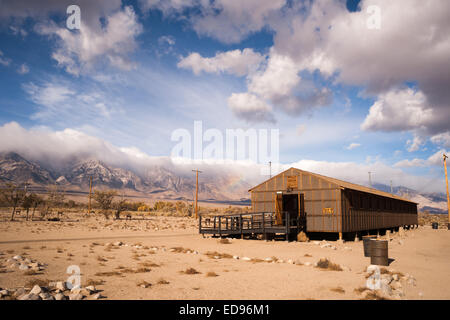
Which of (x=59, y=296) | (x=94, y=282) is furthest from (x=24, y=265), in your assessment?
(x=59, y=296)

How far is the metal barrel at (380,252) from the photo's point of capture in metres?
12.5

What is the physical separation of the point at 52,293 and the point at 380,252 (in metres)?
12.0

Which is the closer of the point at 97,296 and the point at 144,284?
the point at 97,296

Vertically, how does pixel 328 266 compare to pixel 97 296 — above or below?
below

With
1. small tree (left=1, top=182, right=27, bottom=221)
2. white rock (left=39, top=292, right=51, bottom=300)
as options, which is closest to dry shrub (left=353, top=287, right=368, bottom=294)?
white rock (left=39, top=292, right=51, bottom=300)

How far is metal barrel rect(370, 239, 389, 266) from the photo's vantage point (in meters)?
12.5

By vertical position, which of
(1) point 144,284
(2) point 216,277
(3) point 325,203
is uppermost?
(3) point 325,203

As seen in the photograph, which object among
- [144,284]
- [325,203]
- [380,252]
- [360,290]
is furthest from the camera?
[325,203]

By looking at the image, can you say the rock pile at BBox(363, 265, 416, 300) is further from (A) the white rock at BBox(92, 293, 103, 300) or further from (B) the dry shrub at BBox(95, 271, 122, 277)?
(B) the dry shrub at BBox(95, 271, 122, 277)

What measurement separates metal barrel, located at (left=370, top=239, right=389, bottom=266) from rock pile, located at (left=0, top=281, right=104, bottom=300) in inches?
425

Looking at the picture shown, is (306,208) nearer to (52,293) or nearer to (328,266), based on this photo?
(328,266)

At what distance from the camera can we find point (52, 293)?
299 inches
